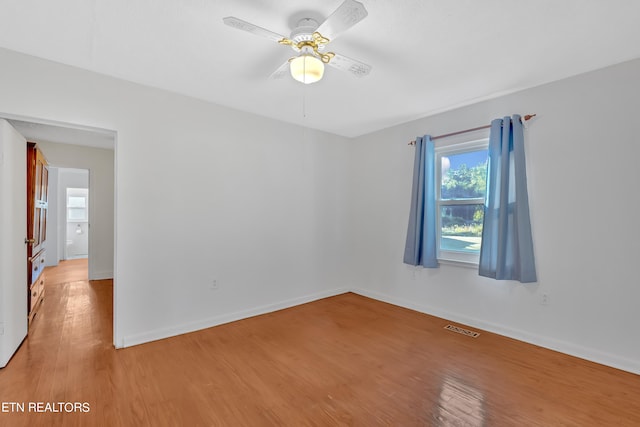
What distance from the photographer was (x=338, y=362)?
2.50 meters

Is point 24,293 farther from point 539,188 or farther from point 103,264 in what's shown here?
point 539,188

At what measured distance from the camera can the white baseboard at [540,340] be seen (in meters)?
2.39

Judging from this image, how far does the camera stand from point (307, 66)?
6.63 feet

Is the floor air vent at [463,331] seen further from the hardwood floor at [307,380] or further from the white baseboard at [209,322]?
the white baseboard at [209,322]

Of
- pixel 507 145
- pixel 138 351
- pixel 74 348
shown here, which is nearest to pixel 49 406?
pixel 138 351

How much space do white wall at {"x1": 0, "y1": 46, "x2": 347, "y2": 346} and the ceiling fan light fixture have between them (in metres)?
1.65

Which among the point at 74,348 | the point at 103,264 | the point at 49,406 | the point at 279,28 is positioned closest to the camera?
the point at 49,406

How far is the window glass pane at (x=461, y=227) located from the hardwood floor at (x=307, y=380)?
1023mm

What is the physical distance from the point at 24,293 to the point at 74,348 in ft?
2.57

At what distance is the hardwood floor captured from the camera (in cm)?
182

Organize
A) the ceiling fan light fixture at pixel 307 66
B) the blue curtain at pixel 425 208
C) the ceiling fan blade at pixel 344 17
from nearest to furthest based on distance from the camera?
1. the ceiling fan blade at pixel 344 17
2. the ceiling fan light fixture at pixel 307 66
3. the blue curtain at pixel 425 208

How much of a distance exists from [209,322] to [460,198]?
3.32m

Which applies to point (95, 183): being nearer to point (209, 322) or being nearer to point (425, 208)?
point (209, 322)

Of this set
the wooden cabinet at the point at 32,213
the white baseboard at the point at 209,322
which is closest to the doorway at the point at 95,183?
the wooden cabinet at the point at 32,213
